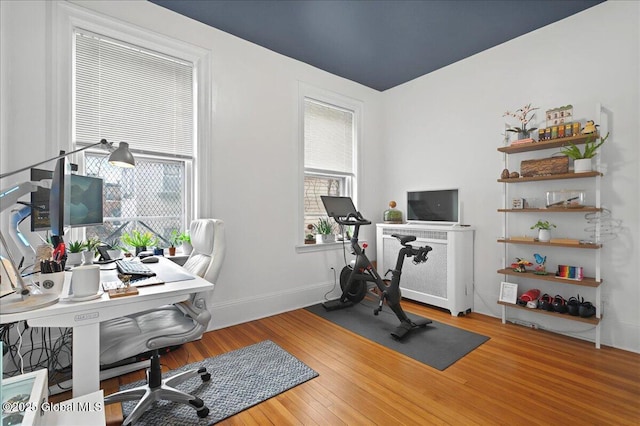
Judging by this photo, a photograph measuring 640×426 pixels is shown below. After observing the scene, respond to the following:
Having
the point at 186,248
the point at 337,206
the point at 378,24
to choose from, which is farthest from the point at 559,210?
the point at 186,248

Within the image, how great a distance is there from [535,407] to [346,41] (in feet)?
11.4

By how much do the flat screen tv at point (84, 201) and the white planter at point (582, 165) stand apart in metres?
3.99

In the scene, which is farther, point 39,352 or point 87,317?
point 39,352

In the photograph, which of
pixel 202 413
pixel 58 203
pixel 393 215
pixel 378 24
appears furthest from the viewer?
pixel 393 215

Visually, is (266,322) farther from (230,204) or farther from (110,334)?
(110,334)

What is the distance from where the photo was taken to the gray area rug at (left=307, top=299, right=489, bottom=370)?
2.44 m

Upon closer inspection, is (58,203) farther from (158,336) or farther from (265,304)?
(265,304)

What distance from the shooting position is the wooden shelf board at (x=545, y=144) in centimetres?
265

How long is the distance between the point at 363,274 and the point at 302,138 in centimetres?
179

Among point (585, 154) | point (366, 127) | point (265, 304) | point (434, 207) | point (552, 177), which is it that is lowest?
point (265, 304)

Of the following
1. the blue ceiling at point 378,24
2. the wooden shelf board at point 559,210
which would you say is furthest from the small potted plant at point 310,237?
the wooden shelf board at point 559,210

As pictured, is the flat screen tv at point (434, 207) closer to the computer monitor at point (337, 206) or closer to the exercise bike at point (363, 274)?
the exercise bike at point (363, 274)

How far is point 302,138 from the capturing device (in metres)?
3.68

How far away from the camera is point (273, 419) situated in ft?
5.67
